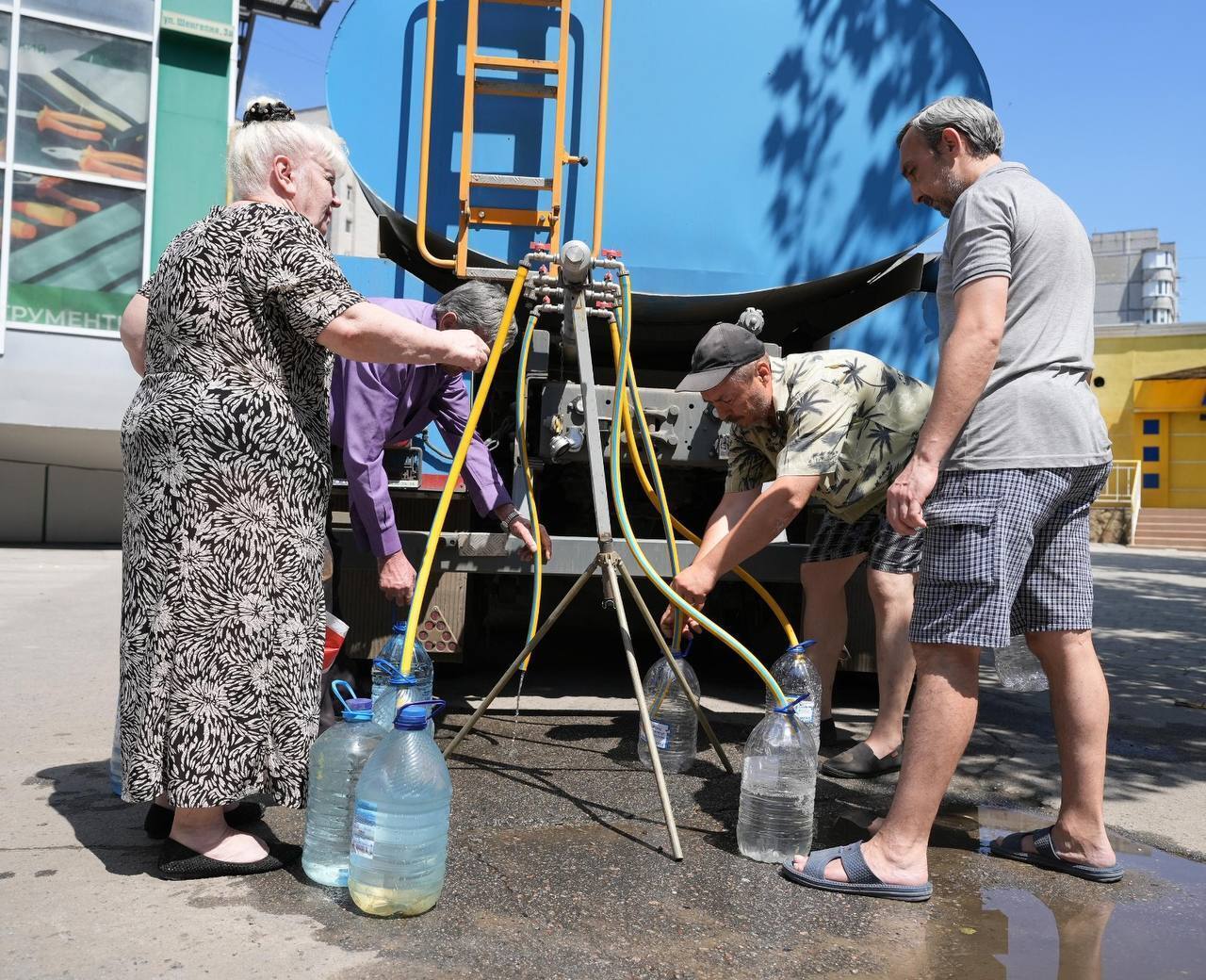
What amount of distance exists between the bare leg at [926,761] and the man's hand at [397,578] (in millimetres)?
1511

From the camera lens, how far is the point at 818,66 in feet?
12.4

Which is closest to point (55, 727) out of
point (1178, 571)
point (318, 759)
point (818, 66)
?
point (318, 759)

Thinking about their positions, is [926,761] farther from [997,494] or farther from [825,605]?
[825,605]

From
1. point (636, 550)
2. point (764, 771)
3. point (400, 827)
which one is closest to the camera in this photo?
point (400, 827)

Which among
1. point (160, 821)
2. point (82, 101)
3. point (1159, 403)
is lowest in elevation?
point (160, 821)

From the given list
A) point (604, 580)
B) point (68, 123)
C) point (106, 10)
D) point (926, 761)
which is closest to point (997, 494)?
point (926, 761)

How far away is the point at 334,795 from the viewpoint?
7.59 feet

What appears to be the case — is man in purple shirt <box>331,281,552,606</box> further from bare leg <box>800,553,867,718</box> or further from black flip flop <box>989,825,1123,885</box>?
black flip flop <box>989,825,1123,885</box>

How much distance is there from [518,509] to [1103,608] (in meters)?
7.36

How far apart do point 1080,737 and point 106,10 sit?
12297mm

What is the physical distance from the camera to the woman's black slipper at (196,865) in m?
2.27

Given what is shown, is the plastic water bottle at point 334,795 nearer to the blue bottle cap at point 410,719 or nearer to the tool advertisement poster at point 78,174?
the blue bottle cap at point 410,719

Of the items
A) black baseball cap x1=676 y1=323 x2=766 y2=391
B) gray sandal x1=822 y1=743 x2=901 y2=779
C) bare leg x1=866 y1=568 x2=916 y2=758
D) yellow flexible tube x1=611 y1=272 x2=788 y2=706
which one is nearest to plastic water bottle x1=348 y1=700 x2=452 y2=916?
yellow flexible tube x1=611 y1=272 x2=788 y2=706

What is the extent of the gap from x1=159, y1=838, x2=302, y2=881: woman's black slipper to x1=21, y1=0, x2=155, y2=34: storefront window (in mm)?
11433
